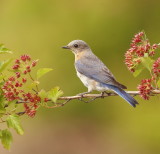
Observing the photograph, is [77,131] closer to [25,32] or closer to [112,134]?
[112,134]

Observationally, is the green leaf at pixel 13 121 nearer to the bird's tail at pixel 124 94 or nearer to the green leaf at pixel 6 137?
the green leaf at pixel 6 137

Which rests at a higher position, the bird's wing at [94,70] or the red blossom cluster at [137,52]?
the bird's wing at [94,70]

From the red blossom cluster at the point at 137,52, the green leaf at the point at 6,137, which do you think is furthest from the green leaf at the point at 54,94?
the red blossom cluster at the point at 137,52

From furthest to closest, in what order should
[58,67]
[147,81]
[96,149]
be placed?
[96,149]
[58,67]
[147,81]

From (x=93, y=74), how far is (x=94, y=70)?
12cm

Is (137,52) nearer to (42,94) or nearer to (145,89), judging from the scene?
(145,89)

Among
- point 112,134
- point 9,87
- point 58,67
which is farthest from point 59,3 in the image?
point 9,87

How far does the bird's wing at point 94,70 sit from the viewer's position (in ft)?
22.9

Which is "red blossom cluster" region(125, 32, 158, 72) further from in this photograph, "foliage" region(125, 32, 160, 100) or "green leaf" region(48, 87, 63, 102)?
"green leaf" region(48, 87, 63, 102)

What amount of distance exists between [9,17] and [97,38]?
8.29 feet

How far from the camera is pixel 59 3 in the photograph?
16.5 metres

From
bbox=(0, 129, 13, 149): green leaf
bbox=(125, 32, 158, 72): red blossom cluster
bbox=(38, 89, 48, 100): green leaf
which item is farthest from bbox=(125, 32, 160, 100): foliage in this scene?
bbox=(0, 129, 13, 149): green leaf

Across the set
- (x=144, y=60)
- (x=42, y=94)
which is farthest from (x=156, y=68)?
(x=42, y=94)

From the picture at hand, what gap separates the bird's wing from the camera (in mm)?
6980
